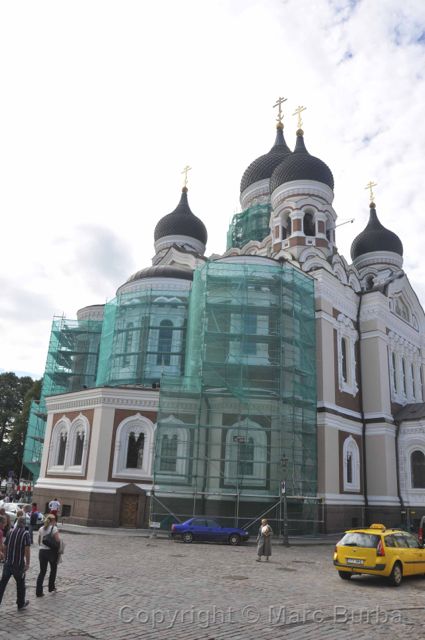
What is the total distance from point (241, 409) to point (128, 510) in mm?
6835

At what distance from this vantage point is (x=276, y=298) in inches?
1059

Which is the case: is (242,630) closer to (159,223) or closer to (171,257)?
(171,257)

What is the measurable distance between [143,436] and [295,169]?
65.7ft

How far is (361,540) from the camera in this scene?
13031 millimetres

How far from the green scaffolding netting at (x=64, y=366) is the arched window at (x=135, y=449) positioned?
9.97m

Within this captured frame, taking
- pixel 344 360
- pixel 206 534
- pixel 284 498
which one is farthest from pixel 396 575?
pixel 344 360

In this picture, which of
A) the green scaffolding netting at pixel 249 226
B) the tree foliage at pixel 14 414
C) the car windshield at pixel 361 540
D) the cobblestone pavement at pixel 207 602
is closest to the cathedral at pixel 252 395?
the green scaffolding netting at pixel 249 226

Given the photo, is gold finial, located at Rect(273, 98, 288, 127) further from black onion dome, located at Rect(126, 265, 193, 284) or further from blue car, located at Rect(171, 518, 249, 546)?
blue car, located at Rect(171, 518, 249, 546)

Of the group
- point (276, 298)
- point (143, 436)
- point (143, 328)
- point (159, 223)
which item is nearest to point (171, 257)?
point (159, 223)

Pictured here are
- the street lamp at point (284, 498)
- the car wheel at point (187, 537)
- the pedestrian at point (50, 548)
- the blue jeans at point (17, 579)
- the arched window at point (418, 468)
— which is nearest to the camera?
the blue jeans at point (17, 579)

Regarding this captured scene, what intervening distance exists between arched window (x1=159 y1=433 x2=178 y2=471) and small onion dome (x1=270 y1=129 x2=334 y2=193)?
1907cm

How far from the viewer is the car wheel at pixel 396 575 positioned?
494 inches

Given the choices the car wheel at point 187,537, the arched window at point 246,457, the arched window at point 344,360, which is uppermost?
the arched window at point 344,360

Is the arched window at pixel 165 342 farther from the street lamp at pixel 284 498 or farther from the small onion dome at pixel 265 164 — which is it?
the small onion dome at pixel 265 164
